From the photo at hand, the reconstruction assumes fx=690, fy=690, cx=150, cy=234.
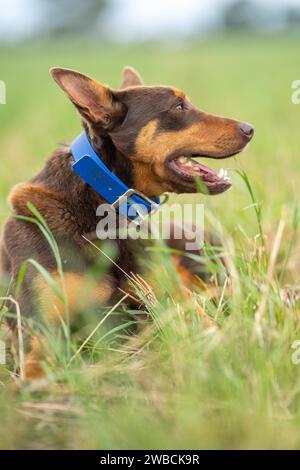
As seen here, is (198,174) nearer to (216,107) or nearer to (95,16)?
(216,107)

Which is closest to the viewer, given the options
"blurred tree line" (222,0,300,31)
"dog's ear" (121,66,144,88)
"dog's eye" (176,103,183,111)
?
"dog's eye" (176,103,183,111)

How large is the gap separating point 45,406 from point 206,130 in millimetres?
2129

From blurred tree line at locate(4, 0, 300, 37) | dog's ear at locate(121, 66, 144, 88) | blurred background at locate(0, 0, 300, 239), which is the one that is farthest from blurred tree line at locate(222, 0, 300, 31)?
dog's ear at locate(121, 66, 144, 88)

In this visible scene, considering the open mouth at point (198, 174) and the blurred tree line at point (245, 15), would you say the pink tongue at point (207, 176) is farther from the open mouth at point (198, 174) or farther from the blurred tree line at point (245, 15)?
the blurred tree line at point (245, 15)

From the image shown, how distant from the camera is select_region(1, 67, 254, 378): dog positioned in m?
4.13

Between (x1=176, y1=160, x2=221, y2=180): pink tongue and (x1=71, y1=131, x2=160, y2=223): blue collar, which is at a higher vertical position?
(x1=176, y1=160, x2=221, y2=180): pink tongue

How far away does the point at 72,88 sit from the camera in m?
4.14

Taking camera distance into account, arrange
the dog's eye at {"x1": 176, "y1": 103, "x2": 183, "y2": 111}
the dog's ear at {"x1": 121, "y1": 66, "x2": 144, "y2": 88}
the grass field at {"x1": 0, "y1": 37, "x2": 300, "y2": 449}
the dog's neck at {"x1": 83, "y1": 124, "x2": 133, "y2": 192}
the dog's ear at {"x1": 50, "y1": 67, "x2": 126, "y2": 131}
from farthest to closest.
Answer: the dog's ear at {"x1": 121, "y1": 66, "x2": 144, "y2": 88} → the dog's eye at {"x1": 176, "y1": 103, "x2": 183, "y2": 111} → the dog's neck at {"x1": 83, "y1": 124, "x2": 133, "y2": 192} → the dog's ear at {"x1": 50, "y1": 67, "x2": 126, "y2": 131} → the grass field at {"x1": 0, "y1": 37, "x2": 300, "y2": 449}

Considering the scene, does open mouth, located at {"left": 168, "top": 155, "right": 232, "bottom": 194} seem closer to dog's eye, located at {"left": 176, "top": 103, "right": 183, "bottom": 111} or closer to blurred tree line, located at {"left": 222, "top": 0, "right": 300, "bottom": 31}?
dog's eye, located at {"left": 176, "top": 103, "right": 183, "bottom": 111}

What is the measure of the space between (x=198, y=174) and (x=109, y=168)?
0.59m

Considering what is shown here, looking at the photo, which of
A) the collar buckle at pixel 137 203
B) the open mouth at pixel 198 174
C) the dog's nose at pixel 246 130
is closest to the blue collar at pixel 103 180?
the collar buckle at pixel 137 203

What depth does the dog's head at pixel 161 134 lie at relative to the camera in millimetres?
4359

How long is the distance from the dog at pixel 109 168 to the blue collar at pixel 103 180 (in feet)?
0.20
